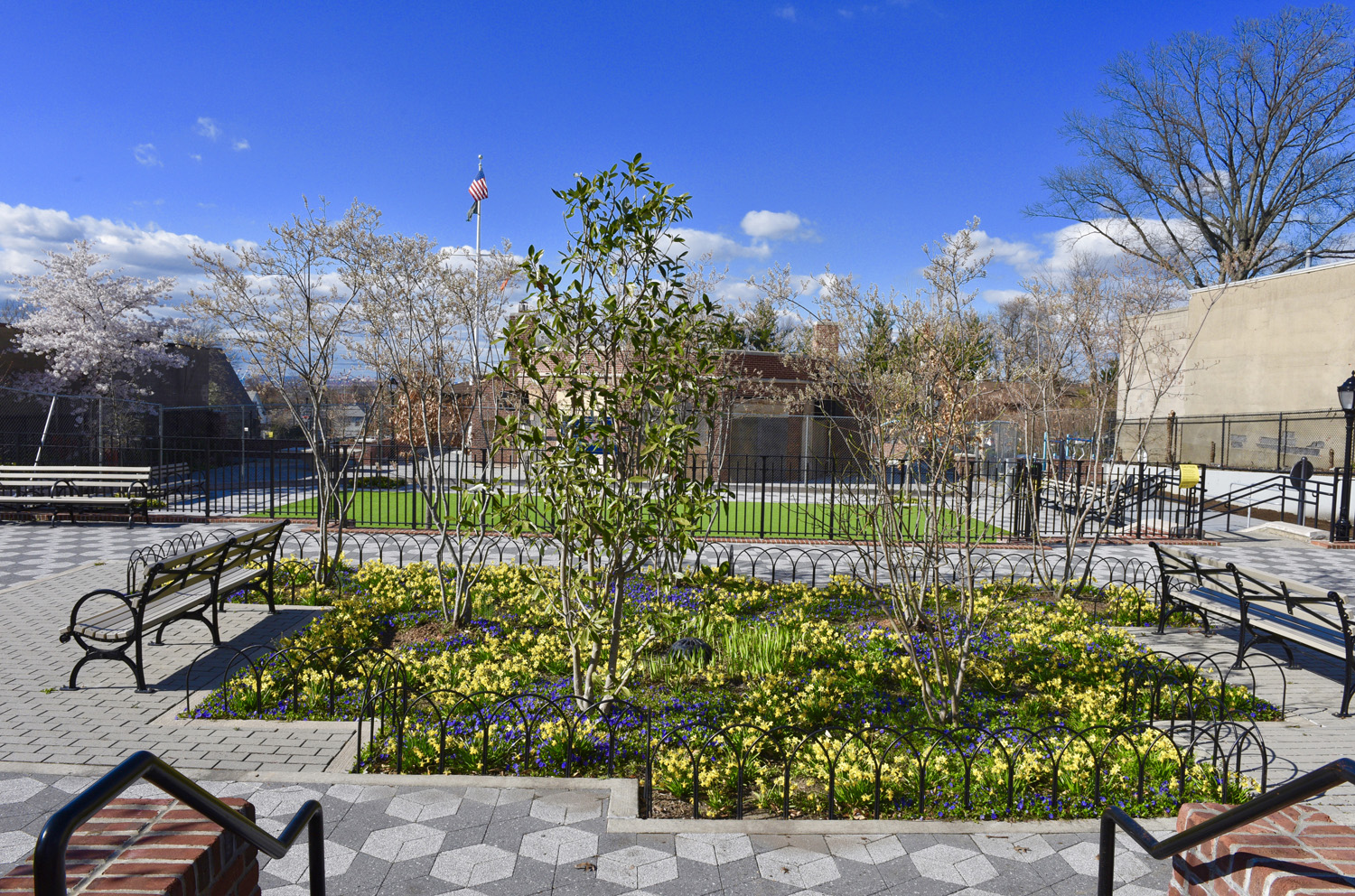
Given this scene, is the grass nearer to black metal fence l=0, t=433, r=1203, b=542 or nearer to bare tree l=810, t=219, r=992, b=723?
black metal fence l=0, t=433, r=1203, b=542

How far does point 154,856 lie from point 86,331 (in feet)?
92.3

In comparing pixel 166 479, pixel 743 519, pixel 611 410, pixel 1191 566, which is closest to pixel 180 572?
pixel 611 410

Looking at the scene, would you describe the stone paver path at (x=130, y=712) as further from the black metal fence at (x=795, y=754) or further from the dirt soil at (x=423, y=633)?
the dirt soil at (x=423, y=633)

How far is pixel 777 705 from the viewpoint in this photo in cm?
505

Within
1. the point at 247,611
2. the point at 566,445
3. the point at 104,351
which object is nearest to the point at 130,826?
the point at 566,445

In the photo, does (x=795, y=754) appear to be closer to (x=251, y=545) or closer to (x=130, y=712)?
(x=130, y=712)

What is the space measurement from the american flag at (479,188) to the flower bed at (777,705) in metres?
10.4

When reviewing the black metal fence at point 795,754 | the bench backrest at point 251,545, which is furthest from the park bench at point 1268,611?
the bench backrest at point 251,545

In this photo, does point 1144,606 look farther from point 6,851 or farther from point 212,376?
point 212,376

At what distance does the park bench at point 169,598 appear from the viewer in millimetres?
5543

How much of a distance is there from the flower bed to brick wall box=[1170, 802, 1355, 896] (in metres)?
1.28

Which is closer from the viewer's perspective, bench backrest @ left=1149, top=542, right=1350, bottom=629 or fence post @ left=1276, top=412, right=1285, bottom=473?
bench backrest @ left=1149, top=542, right=1350, bottom=629

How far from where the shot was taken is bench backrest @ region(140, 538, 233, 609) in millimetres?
5855

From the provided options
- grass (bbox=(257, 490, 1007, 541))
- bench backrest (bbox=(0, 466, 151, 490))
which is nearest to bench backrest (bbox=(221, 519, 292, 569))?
grass (bbox=(257, 490, 1007, 541))
